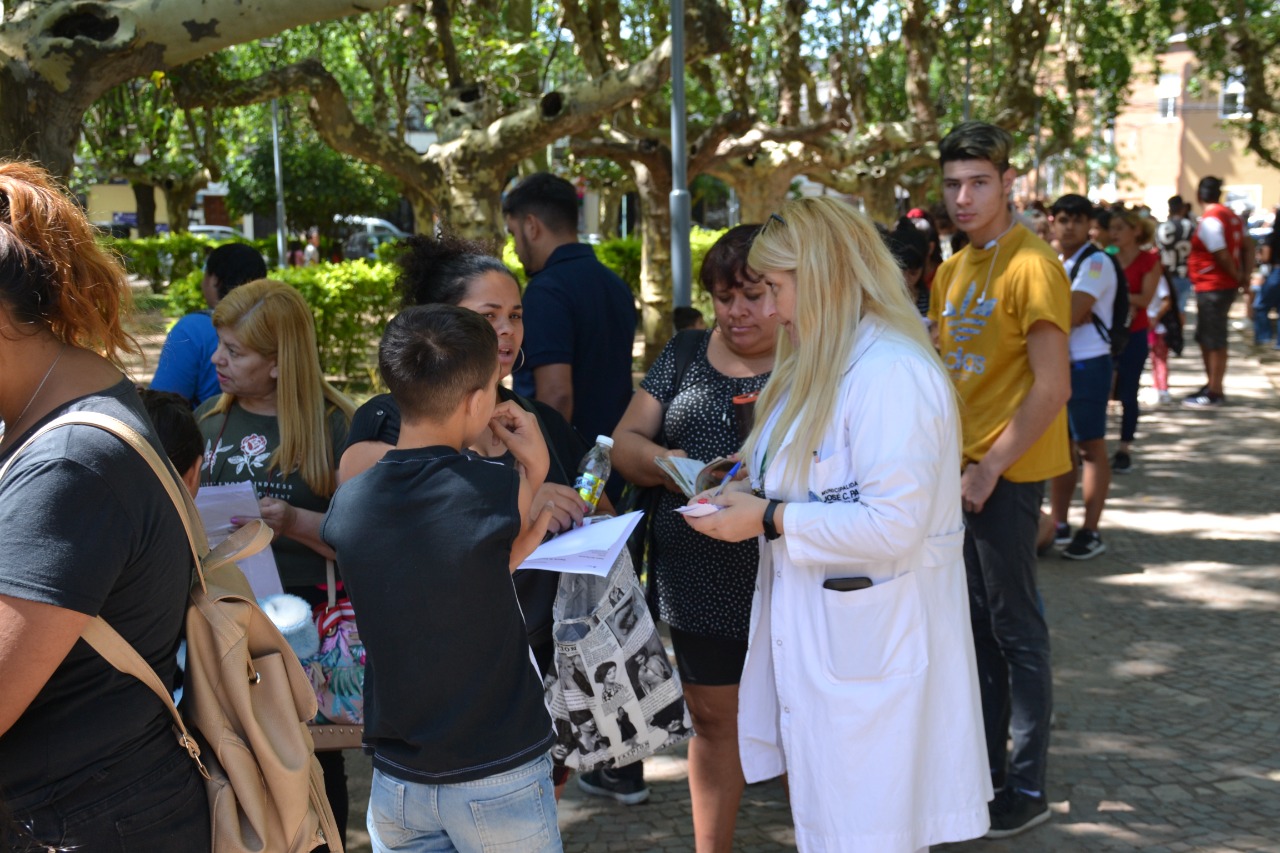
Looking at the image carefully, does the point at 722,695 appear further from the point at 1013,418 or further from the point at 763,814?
the point at 1013,418

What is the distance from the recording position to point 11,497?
1631 mm

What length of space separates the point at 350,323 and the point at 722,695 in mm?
10862

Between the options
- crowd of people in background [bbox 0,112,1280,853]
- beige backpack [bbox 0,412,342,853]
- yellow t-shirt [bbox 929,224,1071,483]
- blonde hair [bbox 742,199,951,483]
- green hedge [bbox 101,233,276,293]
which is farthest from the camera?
green hedge [bbox 101,233,276,293]

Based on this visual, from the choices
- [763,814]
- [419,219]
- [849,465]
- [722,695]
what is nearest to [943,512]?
[849,465]

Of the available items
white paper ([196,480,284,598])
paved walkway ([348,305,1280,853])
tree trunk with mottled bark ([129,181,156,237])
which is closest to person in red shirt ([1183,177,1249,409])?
paved walkway ([348,305,1280,853])

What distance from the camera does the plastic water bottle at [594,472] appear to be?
10.1 ft

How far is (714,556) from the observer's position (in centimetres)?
335

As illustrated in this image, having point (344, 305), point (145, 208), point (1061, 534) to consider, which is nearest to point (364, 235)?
point (145, 208)

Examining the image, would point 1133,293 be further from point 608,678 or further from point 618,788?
point 608,678

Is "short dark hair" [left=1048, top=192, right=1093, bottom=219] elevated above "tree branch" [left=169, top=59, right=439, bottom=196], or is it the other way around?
"tree branch" [left=169, top=59, right=439, bottom=196]

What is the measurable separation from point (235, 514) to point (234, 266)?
215 centimetres

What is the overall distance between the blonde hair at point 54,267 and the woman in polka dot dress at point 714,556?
67.7 inches

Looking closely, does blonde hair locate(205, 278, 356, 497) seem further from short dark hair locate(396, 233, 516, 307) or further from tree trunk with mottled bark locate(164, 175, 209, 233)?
tree trunk with mottled bark locate(164, 175, 209, 233)

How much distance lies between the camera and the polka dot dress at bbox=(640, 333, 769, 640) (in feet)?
10.9
